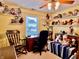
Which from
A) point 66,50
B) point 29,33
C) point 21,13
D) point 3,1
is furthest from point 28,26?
point 66,50

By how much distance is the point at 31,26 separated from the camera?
5.93m

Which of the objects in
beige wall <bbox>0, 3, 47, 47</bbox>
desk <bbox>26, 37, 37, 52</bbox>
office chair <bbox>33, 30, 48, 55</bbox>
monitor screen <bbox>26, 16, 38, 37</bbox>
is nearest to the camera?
office chair <bbox>33, 30, 48, 55</bbox>

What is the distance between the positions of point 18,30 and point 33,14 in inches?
47.2

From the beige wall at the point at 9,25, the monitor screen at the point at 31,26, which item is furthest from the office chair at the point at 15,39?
the monitor screen at the point at 31,26

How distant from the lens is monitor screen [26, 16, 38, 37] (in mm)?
5762

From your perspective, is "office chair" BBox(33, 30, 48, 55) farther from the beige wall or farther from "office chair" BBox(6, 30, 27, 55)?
the beige wall

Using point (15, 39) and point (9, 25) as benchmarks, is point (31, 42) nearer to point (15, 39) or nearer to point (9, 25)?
point (15, 39)

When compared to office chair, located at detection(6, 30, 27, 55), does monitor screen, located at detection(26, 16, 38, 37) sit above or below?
above

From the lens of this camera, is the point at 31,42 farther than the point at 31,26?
No

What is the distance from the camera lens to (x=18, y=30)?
538cm

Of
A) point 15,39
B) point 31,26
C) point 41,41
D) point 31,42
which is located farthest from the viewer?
point 31,26

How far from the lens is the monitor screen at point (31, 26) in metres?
5.76

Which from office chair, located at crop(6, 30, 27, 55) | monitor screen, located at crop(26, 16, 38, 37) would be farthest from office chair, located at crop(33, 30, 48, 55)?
monitor screen, located at crop(26, 16, 38, 37)

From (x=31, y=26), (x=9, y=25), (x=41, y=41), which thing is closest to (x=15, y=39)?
(x=9, y=25)
